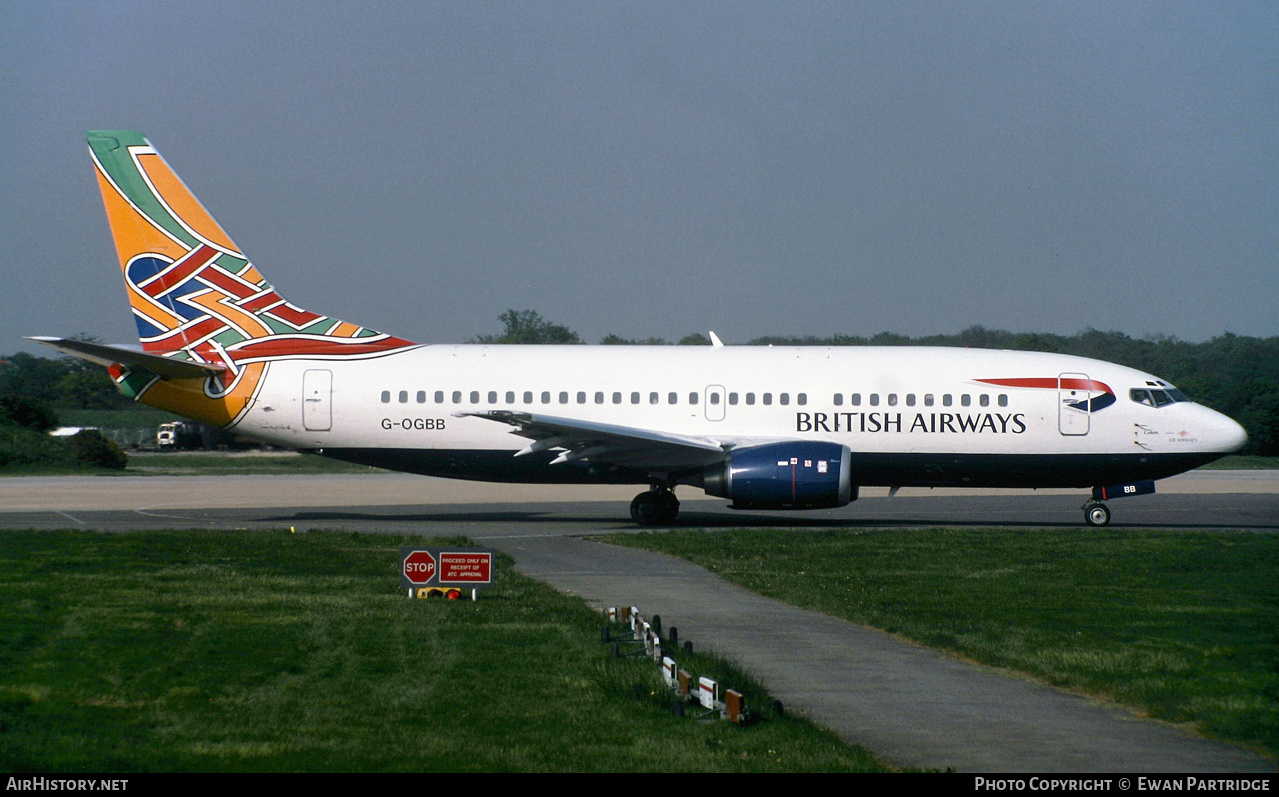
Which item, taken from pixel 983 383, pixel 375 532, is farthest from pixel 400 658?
pixel 983 383

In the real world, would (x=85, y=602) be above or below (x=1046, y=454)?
below

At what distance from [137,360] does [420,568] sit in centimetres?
1395

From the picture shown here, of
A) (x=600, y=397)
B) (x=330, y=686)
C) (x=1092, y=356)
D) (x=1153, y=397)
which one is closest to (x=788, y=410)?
(x=600, y=397)

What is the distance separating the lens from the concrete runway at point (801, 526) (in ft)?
27.1

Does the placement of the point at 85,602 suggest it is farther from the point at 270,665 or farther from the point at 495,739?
the point at 495,739

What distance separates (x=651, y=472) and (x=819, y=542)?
530 centimetres

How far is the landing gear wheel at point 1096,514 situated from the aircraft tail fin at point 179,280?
16.1 metres

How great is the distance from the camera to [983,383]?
2583 centimetres

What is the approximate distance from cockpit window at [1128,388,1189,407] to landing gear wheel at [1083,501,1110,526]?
2.46 m

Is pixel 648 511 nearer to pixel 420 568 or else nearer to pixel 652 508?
pixel 652 508

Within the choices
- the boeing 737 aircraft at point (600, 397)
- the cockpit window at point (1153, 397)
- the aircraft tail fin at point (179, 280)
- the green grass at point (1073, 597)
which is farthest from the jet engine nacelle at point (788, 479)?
the aircraft tail fin at point (179, 280)

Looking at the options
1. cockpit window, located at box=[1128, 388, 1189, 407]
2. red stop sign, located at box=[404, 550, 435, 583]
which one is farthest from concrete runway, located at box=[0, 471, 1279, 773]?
cockpit window, located at box=[1128, 388, 1189, 407]
